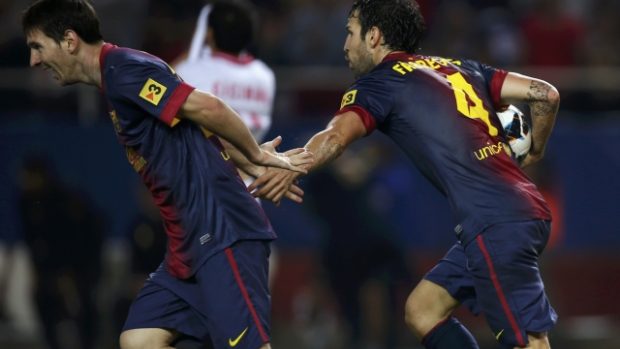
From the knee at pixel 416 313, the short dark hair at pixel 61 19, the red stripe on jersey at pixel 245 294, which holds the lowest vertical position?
the knee at pixel 416 313

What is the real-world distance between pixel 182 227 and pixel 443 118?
130cm

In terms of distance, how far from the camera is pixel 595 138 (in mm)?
12711

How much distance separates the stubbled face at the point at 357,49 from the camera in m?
6.40

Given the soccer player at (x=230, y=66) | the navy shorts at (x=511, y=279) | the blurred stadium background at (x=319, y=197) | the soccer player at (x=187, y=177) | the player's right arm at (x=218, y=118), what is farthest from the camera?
the blurred stadium background at (x=319, y=197)

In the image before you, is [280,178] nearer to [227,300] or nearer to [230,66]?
[227,300]

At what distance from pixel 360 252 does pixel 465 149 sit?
232 inches

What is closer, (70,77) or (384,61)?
Answer: (70,77)

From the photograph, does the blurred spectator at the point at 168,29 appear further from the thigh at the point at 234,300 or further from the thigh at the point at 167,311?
the thigh at the point at 234,300

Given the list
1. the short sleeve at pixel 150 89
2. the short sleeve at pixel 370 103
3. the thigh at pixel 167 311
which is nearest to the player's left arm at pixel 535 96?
the short sleeve at pixel 370 103

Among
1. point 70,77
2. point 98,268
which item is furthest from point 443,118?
point 98,268

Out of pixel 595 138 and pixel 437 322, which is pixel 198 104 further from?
pixel 595 138

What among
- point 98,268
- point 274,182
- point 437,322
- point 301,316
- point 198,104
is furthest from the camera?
point 301,316

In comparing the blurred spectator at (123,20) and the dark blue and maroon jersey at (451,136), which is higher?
the dark blue and maroon jersey at (451,136)

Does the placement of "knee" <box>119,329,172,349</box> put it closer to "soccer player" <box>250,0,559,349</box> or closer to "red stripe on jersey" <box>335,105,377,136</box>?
"soccer player" <box>250,0,559,349</box>
